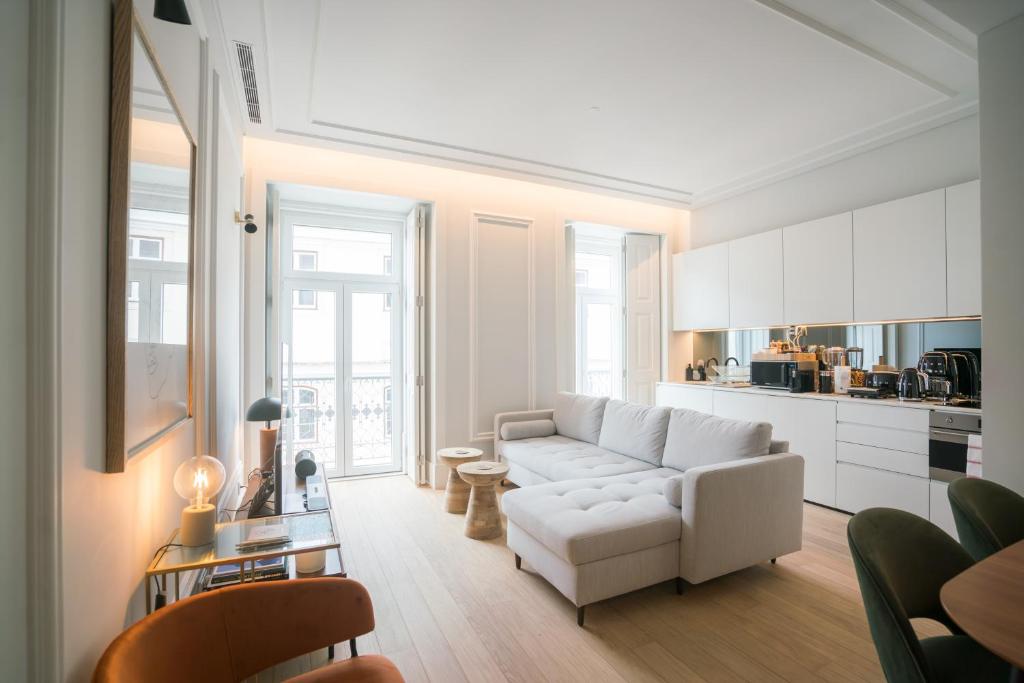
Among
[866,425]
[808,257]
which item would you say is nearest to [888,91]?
[808,257]

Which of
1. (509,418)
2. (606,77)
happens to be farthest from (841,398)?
(606,77)

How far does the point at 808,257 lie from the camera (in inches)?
173

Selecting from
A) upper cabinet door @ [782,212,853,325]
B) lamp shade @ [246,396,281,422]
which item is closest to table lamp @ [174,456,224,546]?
lamp shade @ [246,396,281,422]

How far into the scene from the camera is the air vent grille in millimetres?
2734

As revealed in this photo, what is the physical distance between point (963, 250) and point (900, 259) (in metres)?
0.39

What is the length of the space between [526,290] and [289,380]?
8.09ft

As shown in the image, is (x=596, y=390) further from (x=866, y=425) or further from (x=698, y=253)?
(x=866, y=425)

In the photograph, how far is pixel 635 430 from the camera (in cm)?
389

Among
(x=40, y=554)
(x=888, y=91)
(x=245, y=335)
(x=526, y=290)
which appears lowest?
(x=40, y=554)

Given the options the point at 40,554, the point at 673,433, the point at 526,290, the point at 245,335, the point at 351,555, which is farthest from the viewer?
the point at 526,290

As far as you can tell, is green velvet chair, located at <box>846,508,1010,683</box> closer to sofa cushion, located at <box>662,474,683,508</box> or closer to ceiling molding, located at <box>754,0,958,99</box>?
sofa cushion, located at <box>662,474,683,508</box>

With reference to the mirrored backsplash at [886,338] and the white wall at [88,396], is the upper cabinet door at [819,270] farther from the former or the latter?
the white wall at [88,396]

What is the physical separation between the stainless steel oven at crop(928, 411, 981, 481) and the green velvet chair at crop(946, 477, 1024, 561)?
70.3 inches

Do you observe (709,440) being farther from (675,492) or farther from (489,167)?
(489,167)
